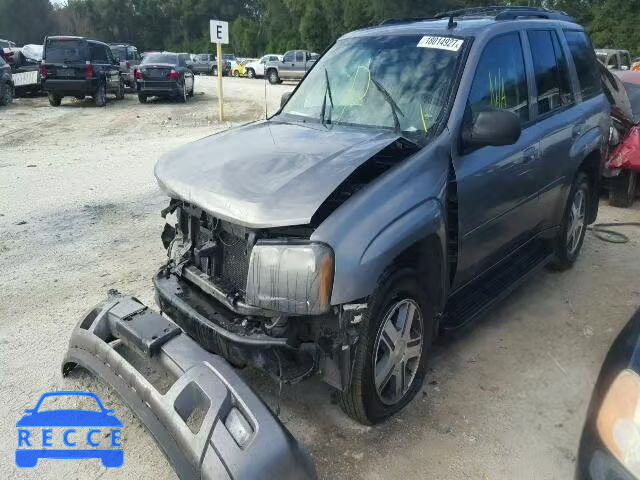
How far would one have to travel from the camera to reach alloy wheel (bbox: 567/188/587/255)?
5.05 m

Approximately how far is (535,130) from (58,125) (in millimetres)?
13186

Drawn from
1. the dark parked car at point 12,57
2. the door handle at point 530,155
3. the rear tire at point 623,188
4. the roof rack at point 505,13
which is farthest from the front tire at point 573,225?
the dark parked car at point 12,57

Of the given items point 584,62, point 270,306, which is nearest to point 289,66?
point 584,62

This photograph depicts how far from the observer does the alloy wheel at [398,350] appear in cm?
291

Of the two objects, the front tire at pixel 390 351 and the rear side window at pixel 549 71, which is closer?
the front tire at pixel 390 351

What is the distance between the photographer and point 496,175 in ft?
11.8

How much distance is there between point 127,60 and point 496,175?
24.5 meters

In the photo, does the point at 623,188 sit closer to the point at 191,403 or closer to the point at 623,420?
the point at 623,420

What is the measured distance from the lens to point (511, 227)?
13.0 ft

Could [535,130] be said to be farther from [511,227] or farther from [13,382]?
[13,382]

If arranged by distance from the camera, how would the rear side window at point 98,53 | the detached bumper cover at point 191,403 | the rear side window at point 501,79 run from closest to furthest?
the detached bumper cover at point 191,403 < the rear side window at point 501,79 < the rear side window at point 98,53

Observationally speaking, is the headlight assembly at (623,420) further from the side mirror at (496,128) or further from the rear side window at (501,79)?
the rear side window at (501,79)

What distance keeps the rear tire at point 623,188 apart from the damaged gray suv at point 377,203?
10.6 feet

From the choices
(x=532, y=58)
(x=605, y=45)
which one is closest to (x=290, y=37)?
(x=605, y=45)
